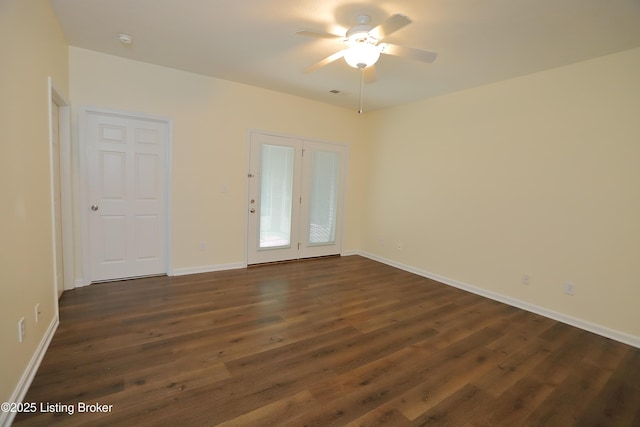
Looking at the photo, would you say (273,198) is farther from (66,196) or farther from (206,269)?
(66,196)

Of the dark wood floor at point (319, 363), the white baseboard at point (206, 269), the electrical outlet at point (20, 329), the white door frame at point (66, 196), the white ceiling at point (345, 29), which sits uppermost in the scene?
the white ceiling at point (345, 29)

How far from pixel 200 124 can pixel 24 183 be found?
2.36 m

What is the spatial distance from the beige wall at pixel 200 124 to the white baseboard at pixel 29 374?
1.71m

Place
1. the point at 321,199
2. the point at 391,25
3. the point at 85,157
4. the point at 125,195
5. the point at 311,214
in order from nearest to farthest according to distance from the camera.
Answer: the point at 391,25 < the point at 85,157 < the point at 125,195 < the point at 311,214 < the point at 321,199

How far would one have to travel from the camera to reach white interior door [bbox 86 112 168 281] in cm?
345

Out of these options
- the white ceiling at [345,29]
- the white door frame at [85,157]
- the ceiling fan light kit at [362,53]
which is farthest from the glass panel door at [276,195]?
the ceiling fan light kit at [362,53]

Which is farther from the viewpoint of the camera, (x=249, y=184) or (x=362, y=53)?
(x=249, y=184)

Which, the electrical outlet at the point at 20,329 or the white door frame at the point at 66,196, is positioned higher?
the white door frame at the point at 66,196

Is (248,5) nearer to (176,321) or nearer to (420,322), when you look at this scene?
(176,321)

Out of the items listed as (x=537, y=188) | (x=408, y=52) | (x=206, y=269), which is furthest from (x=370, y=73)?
(x=206, y=269)

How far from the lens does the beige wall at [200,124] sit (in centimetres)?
340

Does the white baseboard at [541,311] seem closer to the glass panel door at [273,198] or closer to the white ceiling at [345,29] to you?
the glass panel door at [273,198]

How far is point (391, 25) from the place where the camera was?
6.31 ft

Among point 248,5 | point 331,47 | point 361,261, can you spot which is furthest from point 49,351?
point 361,261
